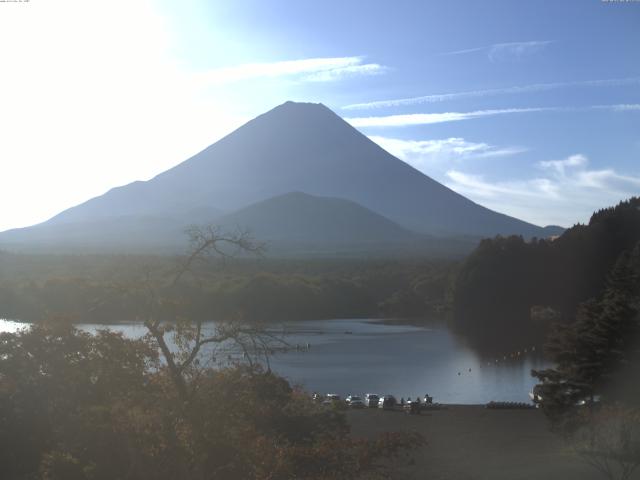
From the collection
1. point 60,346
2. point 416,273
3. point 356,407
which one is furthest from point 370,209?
point 60,346

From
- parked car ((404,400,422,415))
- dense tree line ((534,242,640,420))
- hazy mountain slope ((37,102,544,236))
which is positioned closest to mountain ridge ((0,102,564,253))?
hazy mountain slope ((37,102,544,236))

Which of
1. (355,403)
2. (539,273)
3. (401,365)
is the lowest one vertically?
(401,365)

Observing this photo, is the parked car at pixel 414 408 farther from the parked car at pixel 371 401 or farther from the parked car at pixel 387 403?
the parked car at pixel 371 401

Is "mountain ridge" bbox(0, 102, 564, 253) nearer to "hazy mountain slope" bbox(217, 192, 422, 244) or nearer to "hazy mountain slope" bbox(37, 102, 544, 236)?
"hazy mountain slope" bbox(37, 102, 544, 236)

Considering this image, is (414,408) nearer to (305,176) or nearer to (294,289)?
(294,289)

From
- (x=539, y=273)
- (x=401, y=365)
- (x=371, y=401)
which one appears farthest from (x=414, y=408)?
(x=539, y=273)

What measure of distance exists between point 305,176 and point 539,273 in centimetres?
7802

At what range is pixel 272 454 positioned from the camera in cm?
414

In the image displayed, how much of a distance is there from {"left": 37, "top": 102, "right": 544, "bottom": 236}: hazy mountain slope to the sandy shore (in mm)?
92839

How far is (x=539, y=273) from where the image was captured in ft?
121

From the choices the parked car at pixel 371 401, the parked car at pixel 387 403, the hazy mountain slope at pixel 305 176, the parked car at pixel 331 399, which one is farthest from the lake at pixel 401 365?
the hazy mountain slope at pixel 305 176

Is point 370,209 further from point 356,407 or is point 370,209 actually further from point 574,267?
point 356,407

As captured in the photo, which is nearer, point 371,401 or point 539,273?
point 371,401

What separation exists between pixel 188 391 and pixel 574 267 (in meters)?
33.5
